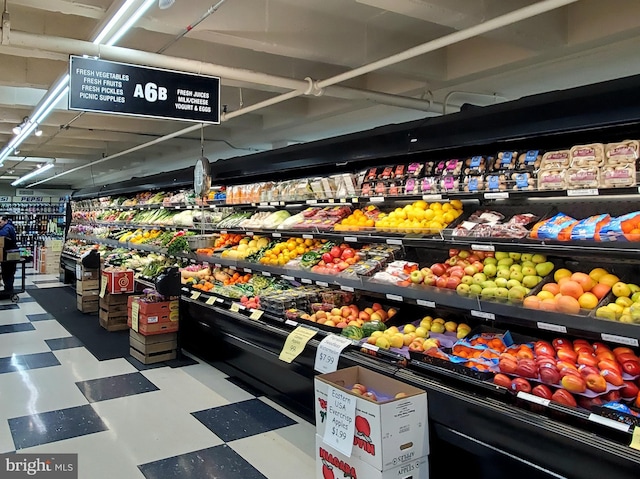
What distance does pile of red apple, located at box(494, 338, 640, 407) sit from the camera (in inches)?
99.0

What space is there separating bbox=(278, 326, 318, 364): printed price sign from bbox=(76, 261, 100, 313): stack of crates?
18.0 feet

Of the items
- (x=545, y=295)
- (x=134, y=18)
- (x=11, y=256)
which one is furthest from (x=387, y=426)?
(x=11, y=256)

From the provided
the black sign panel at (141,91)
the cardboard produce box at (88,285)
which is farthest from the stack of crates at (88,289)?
the black sign panel at (141,91)

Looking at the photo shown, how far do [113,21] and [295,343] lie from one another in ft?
8.67

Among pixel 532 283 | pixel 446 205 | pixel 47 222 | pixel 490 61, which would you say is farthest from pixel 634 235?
pixel 47 222

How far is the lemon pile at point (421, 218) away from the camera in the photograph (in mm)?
3908

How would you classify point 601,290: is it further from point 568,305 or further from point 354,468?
point 354,468

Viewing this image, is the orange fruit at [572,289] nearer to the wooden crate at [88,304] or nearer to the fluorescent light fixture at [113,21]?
the fluorescent light fixture at [113,21]

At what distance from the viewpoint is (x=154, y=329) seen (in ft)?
17.8

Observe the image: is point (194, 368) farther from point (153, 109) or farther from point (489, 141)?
point (489, 141)

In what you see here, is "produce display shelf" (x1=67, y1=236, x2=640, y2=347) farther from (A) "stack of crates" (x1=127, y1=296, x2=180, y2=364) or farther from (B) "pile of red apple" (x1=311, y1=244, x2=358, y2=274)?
(A) "stack of crates" (x1=127, y1=296, x2=180, y2=364)

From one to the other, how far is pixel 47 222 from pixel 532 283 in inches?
930

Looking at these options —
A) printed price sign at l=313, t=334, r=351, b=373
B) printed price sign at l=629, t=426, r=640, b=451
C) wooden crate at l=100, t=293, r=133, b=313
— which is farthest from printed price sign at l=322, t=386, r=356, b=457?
wooden crate at l=100, t=293, r=133, b=313

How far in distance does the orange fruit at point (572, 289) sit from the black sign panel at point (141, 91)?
337 cm
